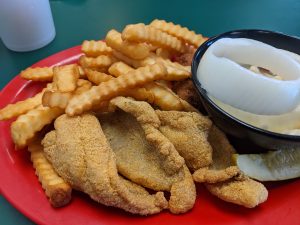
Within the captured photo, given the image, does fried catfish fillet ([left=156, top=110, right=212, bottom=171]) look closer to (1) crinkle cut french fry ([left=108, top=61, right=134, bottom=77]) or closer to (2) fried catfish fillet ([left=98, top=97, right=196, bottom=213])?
(2) fried catfish fillet ([left=98, top=97, right=196, bottom=213])

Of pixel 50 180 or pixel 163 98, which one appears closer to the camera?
pixel 50 180

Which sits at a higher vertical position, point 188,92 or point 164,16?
point 188,92

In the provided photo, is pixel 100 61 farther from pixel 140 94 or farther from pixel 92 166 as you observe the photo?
pixel 92 166

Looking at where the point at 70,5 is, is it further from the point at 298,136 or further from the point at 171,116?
the point at 298,136

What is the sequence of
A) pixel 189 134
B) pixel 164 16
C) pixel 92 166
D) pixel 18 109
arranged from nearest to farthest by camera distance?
pixel 92 166 → pixel 189 134 → pixel 18 109 → pixel 164 16

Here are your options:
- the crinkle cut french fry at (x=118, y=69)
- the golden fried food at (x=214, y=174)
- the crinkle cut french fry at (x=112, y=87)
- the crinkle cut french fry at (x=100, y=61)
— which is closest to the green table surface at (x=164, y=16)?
the crinkle cut french fry at (x=100, y=61)

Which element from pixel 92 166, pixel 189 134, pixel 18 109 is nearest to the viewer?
pixel 92 166

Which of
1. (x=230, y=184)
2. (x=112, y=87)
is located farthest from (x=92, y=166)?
(x=230, y=184)

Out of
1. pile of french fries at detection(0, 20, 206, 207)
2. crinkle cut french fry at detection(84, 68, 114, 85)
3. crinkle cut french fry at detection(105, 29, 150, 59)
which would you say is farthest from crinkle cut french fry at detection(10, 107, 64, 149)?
crinkle cut french fry at detection(105, 29, 150, 59)
